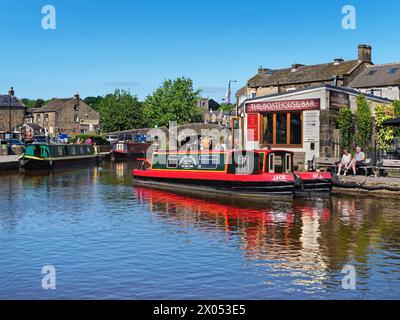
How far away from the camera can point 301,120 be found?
32000 mm

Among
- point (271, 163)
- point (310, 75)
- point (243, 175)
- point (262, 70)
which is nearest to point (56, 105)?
point (262, 70)

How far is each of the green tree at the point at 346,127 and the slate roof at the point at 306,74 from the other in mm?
23978

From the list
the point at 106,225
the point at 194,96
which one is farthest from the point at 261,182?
the point at 194,96

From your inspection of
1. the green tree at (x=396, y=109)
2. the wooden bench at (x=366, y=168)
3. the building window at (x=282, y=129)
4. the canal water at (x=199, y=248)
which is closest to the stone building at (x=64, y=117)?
the building window at (x=282, y=129)

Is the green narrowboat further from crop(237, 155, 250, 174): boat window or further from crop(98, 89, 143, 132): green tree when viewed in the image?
crop(98, 89, 143, 132): green tree

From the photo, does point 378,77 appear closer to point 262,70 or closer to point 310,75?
point 310,75

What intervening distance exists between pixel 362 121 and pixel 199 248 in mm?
21523

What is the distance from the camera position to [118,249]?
608 inches

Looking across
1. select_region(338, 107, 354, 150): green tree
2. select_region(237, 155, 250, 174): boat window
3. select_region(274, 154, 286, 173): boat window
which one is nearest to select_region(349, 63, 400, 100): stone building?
select_region(338, 107, 354, 150): green tree

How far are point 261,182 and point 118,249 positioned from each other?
452 inches

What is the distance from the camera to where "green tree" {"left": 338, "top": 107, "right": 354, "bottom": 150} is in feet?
104

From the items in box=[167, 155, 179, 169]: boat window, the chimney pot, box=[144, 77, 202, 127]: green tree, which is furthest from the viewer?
box=[144, 77, 202, 127]: green tree

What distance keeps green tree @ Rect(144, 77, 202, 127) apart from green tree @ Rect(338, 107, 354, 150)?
4857 centimetres

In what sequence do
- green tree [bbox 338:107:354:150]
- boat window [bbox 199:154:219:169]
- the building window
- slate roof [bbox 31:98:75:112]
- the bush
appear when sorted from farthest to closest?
slate roof [bbox 31:98:75:112]
the bush
the building window
green tree [bbox 338:107:354:150]
boat window [bbox 199:154:219:169]
